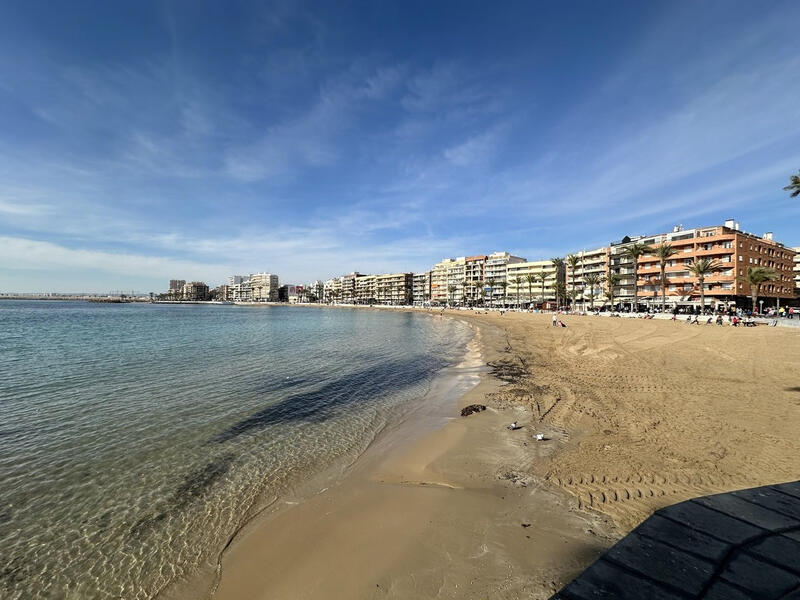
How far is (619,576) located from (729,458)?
7740mm

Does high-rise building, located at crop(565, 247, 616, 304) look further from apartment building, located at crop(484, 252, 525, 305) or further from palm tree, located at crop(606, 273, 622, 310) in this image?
apartment building, located at crop(484, 252, 525, 305)

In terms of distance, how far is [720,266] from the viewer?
64938 mm

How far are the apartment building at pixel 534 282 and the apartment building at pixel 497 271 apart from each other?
3323 millimetres

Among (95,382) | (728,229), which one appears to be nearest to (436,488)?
(95,382)

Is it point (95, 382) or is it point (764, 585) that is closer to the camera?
point (764, 585)

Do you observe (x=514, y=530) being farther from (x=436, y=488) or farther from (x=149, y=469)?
(x=149, y=469)

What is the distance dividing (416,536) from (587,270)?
11156 centimetres

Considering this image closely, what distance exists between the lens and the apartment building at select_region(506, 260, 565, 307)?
11754cm

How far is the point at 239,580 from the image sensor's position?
18.7 feet

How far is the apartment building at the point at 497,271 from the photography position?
139625 millimetres

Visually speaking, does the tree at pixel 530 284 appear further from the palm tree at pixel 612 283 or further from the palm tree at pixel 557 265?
the palm tree at pixel 612 283

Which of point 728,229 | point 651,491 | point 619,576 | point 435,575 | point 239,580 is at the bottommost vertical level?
point 239,580

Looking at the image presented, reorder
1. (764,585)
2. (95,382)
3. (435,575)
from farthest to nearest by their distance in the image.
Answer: (95,382), (435,575), (764,585)

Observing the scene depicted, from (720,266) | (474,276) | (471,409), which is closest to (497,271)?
(474,276)
